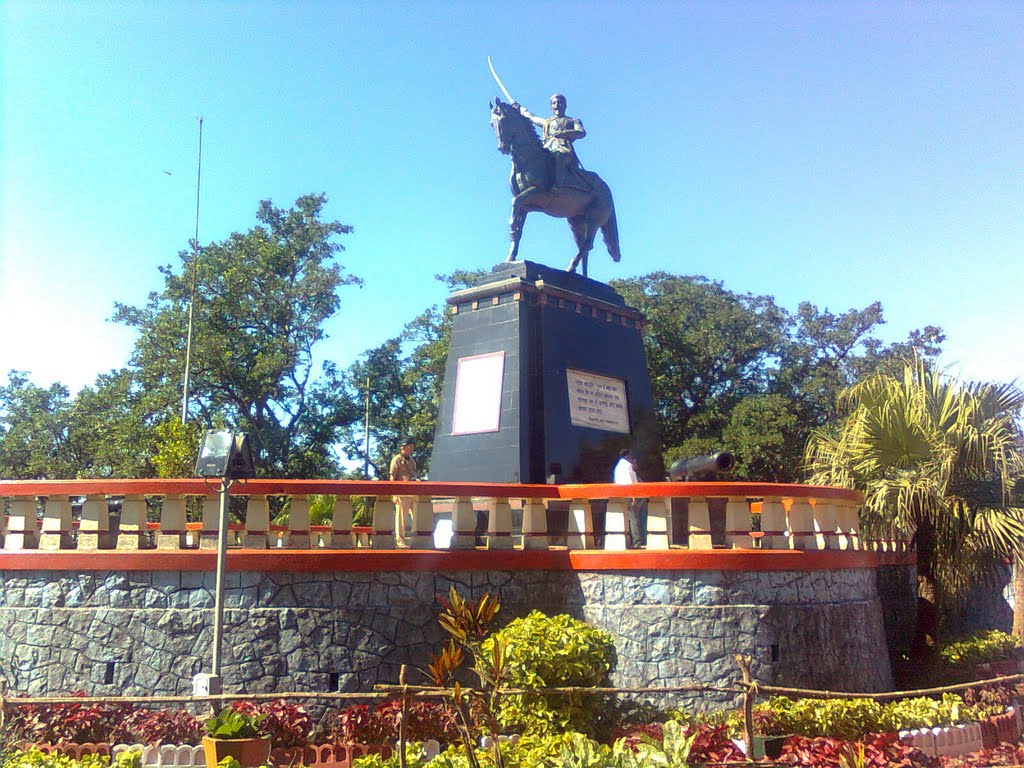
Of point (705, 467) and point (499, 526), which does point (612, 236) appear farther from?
point (499, 526)

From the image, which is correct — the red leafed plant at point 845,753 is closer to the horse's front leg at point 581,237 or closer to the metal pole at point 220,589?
the metal pole at point 220,589

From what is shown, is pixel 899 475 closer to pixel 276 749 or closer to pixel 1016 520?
pixel 1016 520

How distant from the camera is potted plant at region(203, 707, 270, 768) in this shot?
702 centimetres

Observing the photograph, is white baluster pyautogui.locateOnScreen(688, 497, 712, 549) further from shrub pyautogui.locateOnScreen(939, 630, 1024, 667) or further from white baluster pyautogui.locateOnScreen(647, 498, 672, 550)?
shrub pyautogui.locateOnScreen(939, 630, 1024, 667)

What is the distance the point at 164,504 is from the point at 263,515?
3.20ft

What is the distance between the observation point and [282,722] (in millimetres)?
7754

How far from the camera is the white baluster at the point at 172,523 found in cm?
926

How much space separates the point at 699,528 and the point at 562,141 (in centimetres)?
742

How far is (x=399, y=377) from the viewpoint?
33.9 m

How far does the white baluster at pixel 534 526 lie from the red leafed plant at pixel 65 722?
4.27 m

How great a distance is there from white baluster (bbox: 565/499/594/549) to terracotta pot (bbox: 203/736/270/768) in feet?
14.0

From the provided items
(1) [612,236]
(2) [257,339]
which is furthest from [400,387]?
(1) [612,236]

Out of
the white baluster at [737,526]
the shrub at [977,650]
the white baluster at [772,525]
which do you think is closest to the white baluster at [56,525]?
the white baluster at [737,526]

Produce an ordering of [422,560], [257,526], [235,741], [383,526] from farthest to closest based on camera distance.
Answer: [383,526] < [422,560] < [257,526] < [235,741]
